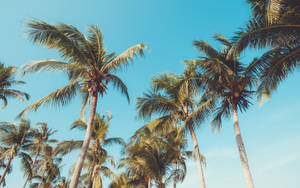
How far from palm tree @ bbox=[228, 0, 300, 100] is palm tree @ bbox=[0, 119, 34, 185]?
748 inches

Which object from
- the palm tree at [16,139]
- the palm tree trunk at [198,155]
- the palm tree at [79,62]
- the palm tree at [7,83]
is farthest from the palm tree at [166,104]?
the palm tree at [16,139]

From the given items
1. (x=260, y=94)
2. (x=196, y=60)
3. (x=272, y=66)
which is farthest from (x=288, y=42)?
(x=196, y=60)

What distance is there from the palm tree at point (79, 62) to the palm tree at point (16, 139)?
1168 cm

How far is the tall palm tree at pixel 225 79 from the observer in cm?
809

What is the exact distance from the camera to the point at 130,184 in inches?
762

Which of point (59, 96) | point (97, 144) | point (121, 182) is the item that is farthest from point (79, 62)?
point (121, 182)

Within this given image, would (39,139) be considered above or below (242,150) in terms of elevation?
above

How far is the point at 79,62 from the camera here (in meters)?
8.19

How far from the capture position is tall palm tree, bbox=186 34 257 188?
8.09m

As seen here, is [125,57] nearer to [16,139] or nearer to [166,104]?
[166,104]

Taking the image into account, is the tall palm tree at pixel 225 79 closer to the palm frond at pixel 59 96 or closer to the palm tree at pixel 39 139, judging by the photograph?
the palm frond at pixel 59 96

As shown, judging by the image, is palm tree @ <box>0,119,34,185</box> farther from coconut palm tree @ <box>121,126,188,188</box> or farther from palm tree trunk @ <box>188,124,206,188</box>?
palm tree trunk @ <box>188,124,206,188</box>

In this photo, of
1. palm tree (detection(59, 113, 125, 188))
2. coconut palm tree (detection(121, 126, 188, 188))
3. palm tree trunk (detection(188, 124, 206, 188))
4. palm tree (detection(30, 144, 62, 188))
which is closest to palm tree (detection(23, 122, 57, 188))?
palm tree (detection(30, 144, 62, 188))

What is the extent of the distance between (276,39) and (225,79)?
2994 mm
